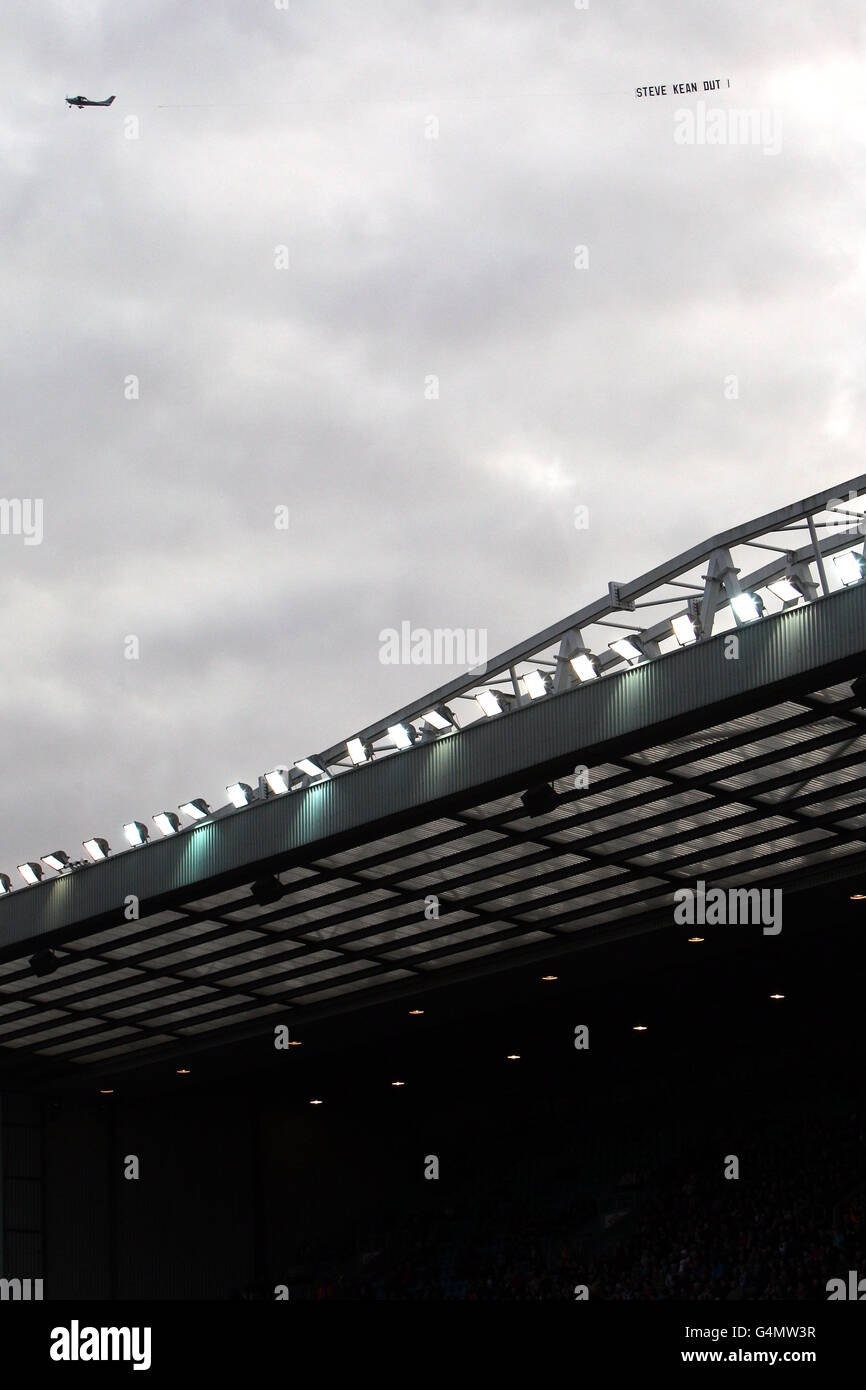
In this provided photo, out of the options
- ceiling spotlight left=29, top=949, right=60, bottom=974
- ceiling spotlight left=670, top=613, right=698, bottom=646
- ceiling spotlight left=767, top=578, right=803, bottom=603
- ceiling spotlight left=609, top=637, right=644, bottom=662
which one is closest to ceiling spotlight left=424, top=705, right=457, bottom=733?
ceiling spotlight left=609, top=637, right=644, bottom=662

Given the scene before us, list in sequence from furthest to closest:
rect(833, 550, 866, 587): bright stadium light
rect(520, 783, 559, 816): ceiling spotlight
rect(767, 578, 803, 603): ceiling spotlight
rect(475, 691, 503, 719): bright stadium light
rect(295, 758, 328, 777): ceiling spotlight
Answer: rect(295, 758, 328, 777): ceiling spotlight < rect(475, 691, 503, 719): bright stadium light < rect(520, 783, 559, 816): ceiling spotlight < rect(767, 578, 803, 603): ceiling spotlight < rect(833, 550, 866, 587): bright stadium light

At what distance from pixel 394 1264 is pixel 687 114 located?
102 feet

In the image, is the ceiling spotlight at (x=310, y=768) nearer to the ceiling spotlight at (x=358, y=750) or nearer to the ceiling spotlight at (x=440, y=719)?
the ceiling spotlight at (x=358, y=750)

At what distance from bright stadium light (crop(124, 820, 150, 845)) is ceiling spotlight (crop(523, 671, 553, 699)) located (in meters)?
9.60

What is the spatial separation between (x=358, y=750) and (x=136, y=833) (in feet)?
20.0

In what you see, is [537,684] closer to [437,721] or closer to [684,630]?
[437,721]

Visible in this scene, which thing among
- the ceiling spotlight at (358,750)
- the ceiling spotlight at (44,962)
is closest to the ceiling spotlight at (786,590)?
the ceiling spotlight at (358,750)

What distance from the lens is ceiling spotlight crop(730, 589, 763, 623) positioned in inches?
968

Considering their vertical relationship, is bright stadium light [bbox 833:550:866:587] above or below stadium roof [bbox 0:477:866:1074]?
above

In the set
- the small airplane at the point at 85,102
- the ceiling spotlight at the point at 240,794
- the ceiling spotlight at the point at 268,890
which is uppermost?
the small airplane at the point at 85,102

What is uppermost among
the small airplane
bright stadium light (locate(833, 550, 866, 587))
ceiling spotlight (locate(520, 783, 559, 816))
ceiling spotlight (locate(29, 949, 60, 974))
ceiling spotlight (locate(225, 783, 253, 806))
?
the small airplane

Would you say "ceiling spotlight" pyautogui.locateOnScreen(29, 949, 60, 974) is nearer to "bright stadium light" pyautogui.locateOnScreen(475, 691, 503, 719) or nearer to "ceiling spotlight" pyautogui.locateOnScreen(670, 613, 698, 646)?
"bright stadium light" pyautogui.locateOnScreen(475, 691, 503, 719)

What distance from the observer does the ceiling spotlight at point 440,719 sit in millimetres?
28703

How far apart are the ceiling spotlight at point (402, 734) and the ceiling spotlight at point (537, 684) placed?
92.3 inches
